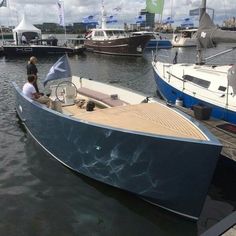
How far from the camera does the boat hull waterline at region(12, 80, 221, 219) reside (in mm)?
6457

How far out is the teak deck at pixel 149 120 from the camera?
712 centimetres

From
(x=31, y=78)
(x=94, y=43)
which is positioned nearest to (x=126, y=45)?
(x=94, y=43)

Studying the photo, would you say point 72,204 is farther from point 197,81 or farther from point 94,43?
point 94,43

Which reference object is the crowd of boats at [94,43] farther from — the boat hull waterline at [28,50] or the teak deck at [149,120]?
the teak deck at [149,120]

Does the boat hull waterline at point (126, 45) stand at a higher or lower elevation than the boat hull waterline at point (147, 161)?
lower

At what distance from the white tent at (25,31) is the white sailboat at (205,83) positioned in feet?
122

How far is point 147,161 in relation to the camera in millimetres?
6883

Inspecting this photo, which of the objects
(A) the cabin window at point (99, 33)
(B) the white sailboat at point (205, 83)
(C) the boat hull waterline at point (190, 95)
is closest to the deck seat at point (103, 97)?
(C) the boat hull waterline at point (190, 95)

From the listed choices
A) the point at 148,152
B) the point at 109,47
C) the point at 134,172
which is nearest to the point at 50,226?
the point at 134,172

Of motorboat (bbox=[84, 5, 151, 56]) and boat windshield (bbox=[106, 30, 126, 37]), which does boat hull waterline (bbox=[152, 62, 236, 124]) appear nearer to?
motorboat (bbox=[84, 5, 151, 56])

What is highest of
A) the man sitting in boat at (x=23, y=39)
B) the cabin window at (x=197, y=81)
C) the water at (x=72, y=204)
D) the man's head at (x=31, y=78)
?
the man's head at (x=31, y=78)

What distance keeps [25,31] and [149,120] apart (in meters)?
45.4

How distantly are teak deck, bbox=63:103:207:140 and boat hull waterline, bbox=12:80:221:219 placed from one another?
335mm

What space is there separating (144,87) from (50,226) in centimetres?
1679
